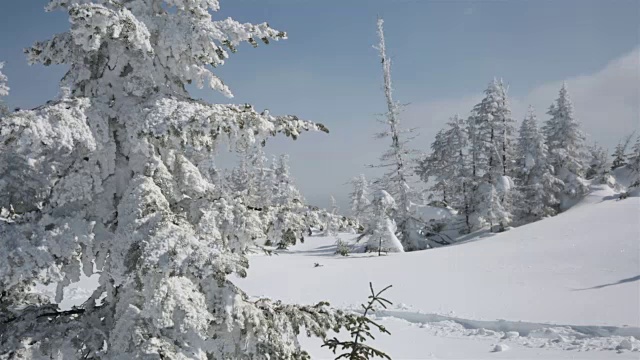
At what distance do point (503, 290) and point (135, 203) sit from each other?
614 inches

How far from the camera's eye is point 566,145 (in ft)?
133

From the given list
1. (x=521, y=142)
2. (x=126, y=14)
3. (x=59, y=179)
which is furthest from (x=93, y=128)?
(x=521, y=142)

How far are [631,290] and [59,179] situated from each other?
17622 mm

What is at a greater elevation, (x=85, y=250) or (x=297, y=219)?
(x=297, y=219)

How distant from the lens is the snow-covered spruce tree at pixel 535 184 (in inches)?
1469

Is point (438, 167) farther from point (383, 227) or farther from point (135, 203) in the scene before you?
point (135, 203)

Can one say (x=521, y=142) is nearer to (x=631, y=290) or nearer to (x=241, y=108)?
(x=631, y=290)

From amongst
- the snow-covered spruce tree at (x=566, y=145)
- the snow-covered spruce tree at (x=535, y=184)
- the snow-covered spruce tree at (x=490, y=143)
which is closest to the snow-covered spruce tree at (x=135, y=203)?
the snow-covered spruce tree at (x=490, y=143)

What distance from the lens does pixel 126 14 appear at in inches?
159

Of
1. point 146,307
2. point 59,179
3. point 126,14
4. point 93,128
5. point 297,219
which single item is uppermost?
point 126,14

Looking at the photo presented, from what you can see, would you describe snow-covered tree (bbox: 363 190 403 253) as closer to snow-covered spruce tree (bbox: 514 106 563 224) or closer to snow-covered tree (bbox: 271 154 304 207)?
snow-covered spruce tree (bbox: 514 106 563 224)

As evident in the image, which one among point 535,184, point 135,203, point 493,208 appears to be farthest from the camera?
point 535,184

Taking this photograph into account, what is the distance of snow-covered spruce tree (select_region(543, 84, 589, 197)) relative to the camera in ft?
130

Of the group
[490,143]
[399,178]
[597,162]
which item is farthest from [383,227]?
[597,162]
